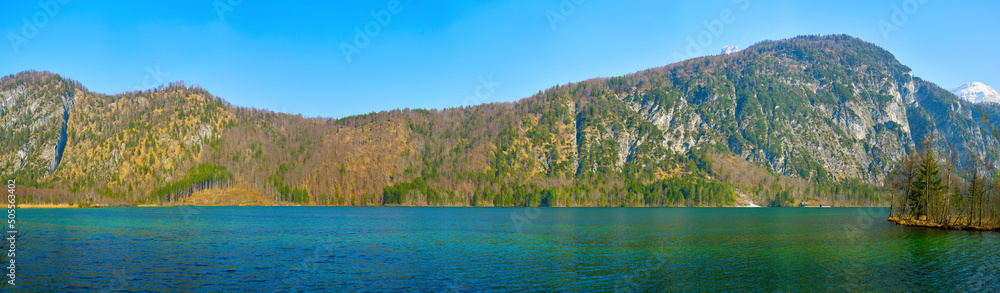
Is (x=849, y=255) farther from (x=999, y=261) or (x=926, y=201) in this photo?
(x=926, y=201)

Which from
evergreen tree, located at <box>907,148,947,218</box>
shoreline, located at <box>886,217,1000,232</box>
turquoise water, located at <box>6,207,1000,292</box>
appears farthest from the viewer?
evergreen tree, located at <box>907,148,947,218</box>

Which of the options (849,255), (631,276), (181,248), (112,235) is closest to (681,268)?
(631,276)

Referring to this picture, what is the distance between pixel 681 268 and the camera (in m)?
46.6

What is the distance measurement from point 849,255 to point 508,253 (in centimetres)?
3264

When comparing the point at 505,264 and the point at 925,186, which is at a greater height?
the point at 925,186

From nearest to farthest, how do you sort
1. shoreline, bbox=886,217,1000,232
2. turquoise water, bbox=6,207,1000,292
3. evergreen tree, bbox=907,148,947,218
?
turquoise water, bbox=6,207,1000,292, shoreline, bbox=886,217,1000,232, evergreen tree, bbox=907,148,947,218

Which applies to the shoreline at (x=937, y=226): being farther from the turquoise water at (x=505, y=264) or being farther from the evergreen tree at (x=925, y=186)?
the turquoise water at (x=505, y=264)

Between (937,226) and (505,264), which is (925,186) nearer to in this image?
(937,226)

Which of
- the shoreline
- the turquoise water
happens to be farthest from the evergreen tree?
the turquoise water

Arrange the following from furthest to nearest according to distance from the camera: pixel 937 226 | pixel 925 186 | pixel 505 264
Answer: pixel 925 186, pixel 937 226, pixel 505 264

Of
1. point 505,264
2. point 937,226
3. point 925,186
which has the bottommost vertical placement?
point 937,226

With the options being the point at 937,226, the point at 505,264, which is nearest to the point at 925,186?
the point at 937,226

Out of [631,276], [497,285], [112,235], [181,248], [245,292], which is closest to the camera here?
[245,292]

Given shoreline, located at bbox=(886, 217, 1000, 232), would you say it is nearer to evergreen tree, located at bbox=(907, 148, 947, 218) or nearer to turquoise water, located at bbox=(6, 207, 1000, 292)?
evergreen tree, located at bbox=(907, 148, 947, 218)
